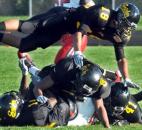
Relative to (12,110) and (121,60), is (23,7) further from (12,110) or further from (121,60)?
(12,110)

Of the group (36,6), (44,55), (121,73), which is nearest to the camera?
(121,73)

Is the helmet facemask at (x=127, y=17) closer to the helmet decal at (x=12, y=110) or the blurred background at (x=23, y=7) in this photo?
the helmet decal at (x=12, y=110)

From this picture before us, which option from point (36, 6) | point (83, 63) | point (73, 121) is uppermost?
point (83, 63)

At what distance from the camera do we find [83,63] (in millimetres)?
7641

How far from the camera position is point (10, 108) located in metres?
7.61

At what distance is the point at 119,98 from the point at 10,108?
130 centimetres

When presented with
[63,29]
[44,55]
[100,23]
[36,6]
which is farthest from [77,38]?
[36,6]

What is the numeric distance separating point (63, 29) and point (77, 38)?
887mm

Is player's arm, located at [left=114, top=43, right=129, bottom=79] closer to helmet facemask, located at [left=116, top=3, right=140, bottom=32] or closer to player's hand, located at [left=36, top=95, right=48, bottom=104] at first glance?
helmet facemask, located at [left=116, top=3, right=140, bottom=32]

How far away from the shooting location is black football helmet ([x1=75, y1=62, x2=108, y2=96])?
24.5 feet

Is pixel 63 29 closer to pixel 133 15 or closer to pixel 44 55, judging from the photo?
pixel 133 15

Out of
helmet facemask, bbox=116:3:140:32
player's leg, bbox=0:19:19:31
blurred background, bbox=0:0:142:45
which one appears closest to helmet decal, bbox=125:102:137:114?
helmet facemask, bbox=116:3:140:32

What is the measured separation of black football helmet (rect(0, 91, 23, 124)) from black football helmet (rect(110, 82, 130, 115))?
111cm

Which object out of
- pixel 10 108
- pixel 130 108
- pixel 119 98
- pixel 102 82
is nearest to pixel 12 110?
pixel 10 108
